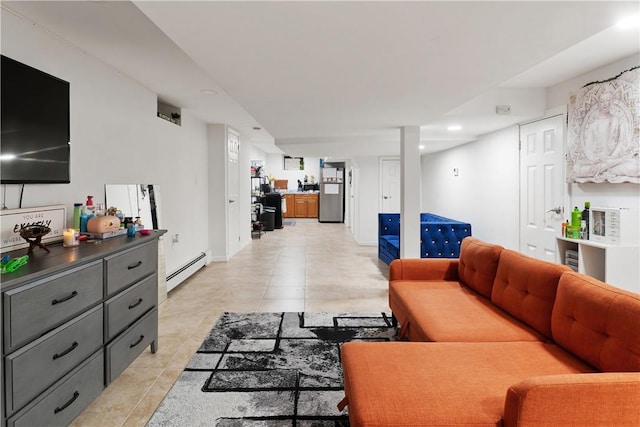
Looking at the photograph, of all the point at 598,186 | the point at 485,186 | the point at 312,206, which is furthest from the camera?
the point at 312,206

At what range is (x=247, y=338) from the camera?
3012 mm

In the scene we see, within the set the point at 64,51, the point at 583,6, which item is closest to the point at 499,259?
the point at 583,6

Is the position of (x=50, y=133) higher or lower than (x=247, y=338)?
higher

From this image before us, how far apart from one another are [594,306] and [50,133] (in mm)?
3197

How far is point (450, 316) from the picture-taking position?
2307 mm

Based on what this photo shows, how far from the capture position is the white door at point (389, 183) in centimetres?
796

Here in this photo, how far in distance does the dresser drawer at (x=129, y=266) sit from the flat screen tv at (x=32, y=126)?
2.29 ft

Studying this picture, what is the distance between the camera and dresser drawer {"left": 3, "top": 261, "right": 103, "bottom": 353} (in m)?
1.45

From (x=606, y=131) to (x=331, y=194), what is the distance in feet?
31.5

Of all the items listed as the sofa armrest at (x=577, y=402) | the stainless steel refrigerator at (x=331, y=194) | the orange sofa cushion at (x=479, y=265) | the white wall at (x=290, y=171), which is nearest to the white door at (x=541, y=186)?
the orange sofa cushion at (x=479, y=265)

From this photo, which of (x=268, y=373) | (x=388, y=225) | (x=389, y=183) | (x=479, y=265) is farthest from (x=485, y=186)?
(x=268, y=373)

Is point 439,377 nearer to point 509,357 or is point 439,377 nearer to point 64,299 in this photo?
point 509,357

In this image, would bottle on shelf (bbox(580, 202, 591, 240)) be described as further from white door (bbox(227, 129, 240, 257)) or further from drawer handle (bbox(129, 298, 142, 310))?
white door (bbox(227, 129, 240, 257))

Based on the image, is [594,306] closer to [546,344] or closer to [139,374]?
[546,344]
